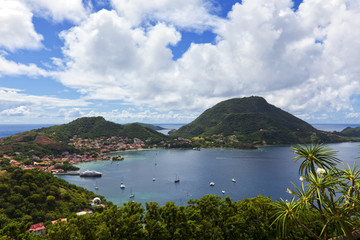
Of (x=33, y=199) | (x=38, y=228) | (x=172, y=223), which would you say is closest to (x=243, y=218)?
(x=172, y=223)

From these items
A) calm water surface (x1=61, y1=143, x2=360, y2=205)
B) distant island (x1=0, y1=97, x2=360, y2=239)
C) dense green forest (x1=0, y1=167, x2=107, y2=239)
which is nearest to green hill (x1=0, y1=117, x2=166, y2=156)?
distant island (x1=0, y1=97, x2=360, y2=239)

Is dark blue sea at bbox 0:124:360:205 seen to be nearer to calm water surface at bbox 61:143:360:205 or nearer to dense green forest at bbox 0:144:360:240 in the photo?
calm water surface at bbox 61:143:360:205

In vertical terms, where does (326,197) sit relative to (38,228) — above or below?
above

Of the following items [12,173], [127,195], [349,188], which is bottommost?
[127,195]

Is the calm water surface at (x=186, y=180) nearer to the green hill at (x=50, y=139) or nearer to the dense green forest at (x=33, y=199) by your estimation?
the dense green forest at (x=33, y=199)

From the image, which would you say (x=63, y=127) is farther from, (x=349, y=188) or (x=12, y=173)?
(x=349, y=188)

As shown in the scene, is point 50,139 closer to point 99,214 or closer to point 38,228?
point 38,228

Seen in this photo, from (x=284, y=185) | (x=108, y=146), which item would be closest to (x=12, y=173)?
(x=284, y=185)

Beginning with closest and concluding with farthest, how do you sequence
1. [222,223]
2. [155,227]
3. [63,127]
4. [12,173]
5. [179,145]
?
[155,227] → [222,223] → [12,173] → [179,145] → [63,127]

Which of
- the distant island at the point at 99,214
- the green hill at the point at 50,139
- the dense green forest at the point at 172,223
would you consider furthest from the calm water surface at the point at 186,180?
the dense green forest at the point at 172,223
